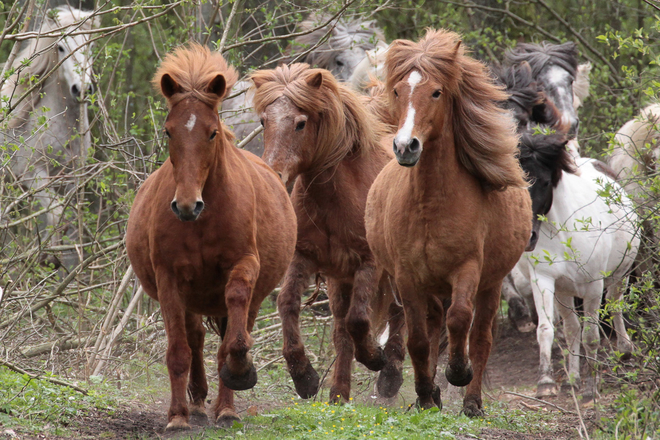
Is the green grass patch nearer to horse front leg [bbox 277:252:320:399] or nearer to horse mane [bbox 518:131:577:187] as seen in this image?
horse front leg [bbox 277:252:320:399]

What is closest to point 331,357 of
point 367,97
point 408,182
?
point 367,97

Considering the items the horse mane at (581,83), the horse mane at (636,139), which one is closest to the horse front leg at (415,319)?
the horse mane at (636,139)

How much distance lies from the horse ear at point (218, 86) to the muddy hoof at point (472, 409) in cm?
298

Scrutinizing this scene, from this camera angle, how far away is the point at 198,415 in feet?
19.3

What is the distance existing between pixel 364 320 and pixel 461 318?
1.28m

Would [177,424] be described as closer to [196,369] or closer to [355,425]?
[196,369]

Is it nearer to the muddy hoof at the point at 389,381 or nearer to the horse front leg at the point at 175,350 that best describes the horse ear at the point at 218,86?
the horse front leg at the point at 175,350

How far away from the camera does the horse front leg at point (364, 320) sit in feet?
22.1

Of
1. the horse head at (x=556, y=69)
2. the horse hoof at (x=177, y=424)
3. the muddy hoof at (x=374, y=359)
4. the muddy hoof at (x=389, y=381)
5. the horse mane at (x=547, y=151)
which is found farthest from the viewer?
the horse head at (x=556, y=69)

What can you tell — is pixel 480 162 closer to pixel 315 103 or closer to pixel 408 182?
pixel 408 182

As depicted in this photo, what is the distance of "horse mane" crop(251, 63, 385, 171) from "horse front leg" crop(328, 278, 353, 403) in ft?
3.66

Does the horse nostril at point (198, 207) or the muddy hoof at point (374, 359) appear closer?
the horse nostril at point (198, 207)

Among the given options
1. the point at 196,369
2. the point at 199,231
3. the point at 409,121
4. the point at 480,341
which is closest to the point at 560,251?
the point at 480,341

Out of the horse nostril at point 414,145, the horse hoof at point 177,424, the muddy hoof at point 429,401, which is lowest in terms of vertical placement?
the muddy hoof at point 429,401
